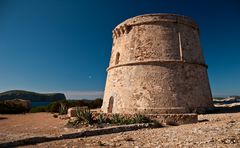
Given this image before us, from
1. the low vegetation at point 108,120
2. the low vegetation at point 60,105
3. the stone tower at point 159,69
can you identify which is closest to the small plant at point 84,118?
the low vegetation at point 108,120

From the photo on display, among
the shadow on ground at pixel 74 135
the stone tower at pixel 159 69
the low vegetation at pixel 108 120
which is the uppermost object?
the stone tower at pixel 159 69

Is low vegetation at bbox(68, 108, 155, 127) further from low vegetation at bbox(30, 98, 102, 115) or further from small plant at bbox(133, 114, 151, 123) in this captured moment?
low vegetation at bbox(30, 98, 102, 115)

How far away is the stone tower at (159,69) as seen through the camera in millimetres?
11141

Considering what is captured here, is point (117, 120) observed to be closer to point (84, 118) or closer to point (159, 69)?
point (84, 118)

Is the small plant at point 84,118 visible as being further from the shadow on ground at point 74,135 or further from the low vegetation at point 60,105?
the low vegetation at point 60,105

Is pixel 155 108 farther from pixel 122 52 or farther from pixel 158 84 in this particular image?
pixel 122 52

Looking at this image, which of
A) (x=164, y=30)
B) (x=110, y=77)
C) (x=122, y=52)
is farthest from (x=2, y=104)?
(x=164, y=30)

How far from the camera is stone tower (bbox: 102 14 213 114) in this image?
36.6 feet

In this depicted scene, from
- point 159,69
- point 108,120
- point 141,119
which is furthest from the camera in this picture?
point 159,69

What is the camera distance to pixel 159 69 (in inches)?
455

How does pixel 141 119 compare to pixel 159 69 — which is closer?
pixel 141 119

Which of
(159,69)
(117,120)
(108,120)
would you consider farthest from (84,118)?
(159,69)

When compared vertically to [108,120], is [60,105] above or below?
above

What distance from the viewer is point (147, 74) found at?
11594mm
